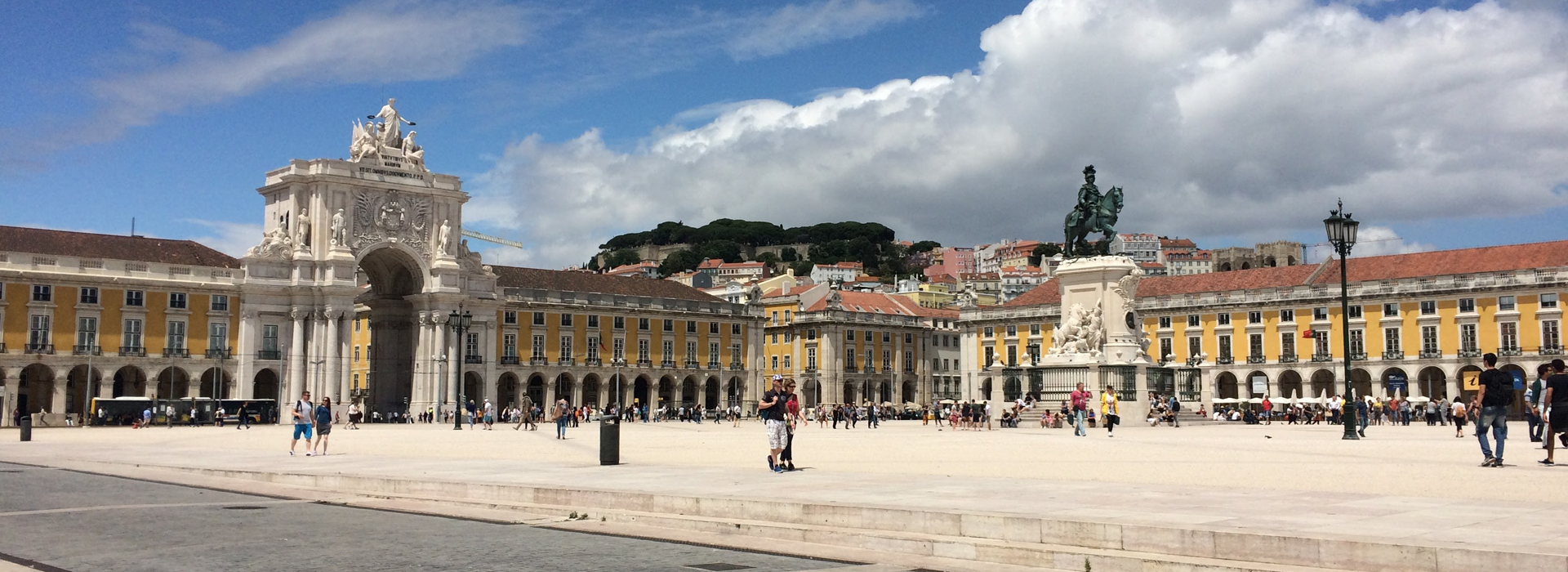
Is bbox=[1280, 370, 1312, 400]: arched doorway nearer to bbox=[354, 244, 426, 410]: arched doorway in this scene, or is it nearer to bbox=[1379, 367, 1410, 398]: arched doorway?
bbox=[1379, 367, 1410, 398]: arched doorway

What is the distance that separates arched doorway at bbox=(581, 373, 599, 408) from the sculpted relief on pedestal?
59.7ft

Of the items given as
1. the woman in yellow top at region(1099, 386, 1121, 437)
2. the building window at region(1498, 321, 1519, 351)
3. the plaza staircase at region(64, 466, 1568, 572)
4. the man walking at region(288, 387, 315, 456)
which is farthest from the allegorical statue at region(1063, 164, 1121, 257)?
the building window at region(1498, 321, 1519, 351)

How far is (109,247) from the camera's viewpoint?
2808 inches

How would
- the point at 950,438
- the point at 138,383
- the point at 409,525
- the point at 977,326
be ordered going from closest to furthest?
the point at 409,525 < the point at 950,438 < the point at 138,383 < the point at 977,326

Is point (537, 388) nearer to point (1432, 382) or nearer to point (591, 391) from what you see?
point (591, 391)

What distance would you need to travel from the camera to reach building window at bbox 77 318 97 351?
64.6 meters

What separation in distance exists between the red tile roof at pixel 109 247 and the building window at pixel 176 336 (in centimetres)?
364

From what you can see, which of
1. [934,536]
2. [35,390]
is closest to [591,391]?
[35,390]

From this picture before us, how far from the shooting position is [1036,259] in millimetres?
197750

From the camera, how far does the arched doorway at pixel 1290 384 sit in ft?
266

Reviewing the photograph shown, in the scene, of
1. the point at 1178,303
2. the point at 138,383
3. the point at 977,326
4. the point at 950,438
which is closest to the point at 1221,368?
the point at 1178,303

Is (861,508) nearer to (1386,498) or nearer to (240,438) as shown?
(1386,498)

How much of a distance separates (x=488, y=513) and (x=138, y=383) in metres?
61.5

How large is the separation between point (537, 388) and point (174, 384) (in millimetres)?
24059
